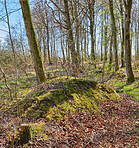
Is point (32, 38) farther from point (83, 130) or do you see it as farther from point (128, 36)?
point (128, 36)

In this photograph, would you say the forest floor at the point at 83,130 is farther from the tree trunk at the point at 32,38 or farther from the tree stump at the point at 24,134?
the tree trunk at the point at 32,38

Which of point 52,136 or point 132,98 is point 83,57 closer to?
point 132,98

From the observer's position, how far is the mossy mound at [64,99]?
12.5 ft

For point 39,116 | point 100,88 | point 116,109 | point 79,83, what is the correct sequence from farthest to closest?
point 100,88 < point 79,83 < point 116,109 < point 39,116

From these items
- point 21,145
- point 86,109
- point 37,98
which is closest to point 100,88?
point 86,109

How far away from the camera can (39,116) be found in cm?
360

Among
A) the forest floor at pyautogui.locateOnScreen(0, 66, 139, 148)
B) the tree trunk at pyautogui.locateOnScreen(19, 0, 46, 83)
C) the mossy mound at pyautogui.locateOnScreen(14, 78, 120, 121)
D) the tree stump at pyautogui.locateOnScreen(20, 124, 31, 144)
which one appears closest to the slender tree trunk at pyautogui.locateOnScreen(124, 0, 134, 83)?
the mossy mound at pyautogui.locateOnScreen(14, 78, 120, 121)

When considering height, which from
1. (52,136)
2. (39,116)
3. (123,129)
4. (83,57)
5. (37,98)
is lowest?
(123,129)

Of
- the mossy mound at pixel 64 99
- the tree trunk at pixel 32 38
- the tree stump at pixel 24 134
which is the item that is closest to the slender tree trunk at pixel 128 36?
the mossy mound at pixel 64 99

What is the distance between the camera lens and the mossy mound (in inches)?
150

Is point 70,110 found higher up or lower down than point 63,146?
higher up

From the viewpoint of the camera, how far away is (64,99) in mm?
4586

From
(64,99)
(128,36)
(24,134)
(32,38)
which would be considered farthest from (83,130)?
(128,36)

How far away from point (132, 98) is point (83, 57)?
430 cm
